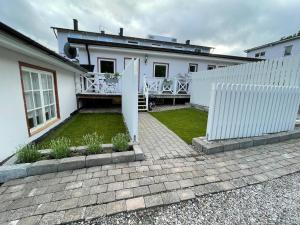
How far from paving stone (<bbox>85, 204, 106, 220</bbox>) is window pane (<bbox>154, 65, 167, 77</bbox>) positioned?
944cm

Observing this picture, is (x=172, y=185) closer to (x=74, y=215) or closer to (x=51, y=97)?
(x=74, y=215)

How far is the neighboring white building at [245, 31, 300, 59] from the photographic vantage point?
51.5 feet

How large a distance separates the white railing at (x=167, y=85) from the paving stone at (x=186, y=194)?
7424 mm

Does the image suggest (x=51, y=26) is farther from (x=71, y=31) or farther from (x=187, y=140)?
(x=187, y=140)

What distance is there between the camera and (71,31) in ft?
53.2

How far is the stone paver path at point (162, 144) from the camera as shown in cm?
315

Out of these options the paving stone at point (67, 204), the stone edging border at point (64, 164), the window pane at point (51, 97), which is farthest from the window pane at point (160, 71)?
the paving stone at point (67, 204)

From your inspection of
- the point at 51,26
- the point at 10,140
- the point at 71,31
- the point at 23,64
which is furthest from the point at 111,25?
the point at 10,140

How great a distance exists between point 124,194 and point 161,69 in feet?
31.2

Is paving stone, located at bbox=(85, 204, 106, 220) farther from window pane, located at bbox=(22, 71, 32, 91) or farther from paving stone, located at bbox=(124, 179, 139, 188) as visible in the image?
window pane, located at bbox=(22, 71, 32, 91)

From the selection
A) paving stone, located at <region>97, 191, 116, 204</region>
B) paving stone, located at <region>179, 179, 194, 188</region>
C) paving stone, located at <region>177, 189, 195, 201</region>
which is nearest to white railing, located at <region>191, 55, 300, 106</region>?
paving stone, located at <region>179, 179, 194, 188</region>

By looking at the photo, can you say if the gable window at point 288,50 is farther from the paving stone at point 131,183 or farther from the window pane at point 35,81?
the window pane at point 35,81

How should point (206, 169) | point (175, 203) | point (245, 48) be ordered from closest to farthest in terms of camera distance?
1. point (175, 203)
2. point (206, 169)
3. point (245, 48)

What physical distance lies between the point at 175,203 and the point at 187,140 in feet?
7.17
